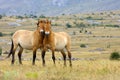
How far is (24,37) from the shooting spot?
82.7 ft

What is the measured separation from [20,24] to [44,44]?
138m

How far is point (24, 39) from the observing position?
2516 centimetres

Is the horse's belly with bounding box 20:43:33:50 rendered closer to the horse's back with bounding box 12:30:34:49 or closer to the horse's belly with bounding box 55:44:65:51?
the horse's back with bounding box 12:30:34:49

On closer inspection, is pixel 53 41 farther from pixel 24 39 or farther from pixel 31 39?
pixel 24 39

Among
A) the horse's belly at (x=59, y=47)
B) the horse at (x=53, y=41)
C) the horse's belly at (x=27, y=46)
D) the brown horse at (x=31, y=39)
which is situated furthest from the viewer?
the horse's belly at (x=27, y=46)

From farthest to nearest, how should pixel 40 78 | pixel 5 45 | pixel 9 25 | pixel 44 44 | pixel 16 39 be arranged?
1. pixel 9 25
2. pixel 5 45
3. pixel 16 39
4. pixel 44 44
5. pixel 40 78

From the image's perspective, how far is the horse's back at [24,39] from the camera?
81.8ft

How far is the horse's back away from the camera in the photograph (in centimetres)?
2493

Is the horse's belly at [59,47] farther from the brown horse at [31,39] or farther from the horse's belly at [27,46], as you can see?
the horse's belly at [27,46]

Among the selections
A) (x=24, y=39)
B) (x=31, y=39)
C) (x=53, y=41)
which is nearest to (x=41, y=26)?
(x=53, y=41)

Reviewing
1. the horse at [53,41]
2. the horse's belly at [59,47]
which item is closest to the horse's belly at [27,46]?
the horse at [53,41]

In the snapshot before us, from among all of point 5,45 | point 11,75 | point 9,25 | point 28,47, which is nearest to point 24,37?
point 28,47

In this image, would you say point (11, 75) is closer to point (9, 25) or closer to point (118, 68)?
point (118, 68)

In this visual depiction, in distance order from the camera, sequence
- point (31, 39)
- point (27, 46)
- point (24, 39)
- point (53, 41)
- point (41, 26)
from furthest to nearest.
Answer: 1. point (24, 39)
2. point (27, 46)
3. point (31, 39)
4. point (53, 41)
5. point (41, 26)
